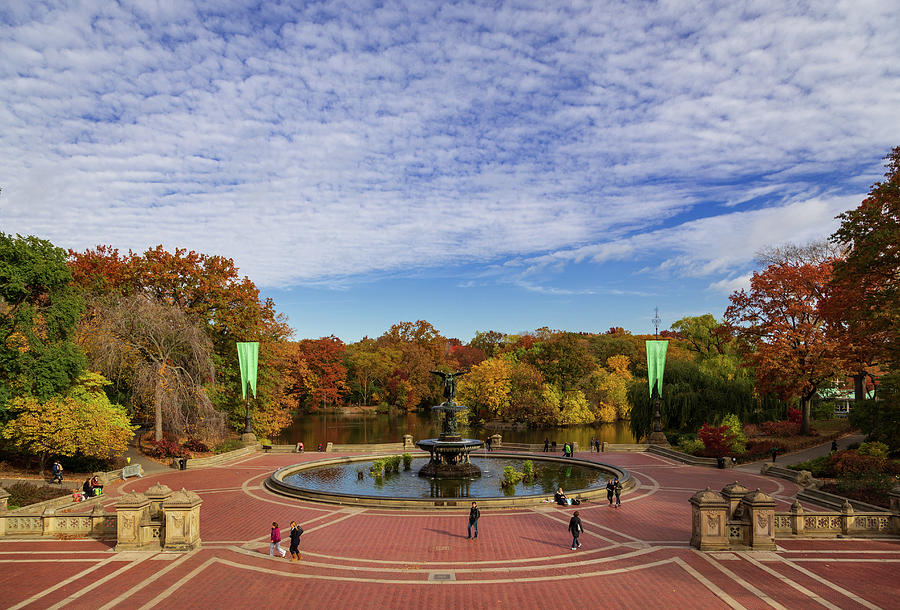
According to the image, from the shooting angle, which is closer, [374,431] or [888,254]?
[888,254]

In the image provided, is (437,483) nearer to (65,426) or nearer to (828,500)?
(828,500)

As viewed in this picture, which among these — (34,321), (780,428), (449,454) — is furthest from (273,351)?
(780,428)

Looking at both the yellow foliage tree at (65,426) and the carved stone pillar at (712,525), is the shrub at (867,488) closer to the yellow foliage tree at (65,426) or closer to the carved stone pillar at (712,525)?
the carved stone pillar at (712,525)

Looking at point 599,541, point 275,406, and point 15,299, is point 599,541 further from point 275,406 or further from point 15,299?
point 275,406

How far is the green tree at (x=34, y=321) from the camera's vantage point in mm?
26297

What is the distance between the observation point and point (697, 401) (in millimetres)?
42094

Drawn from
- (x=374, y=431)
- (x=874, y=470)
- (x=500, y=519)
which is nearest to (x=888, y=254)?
(x=874, y=470)

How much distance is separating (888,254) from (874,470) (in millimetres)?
9798

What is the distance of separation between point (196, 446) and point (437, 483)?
18.9 meters

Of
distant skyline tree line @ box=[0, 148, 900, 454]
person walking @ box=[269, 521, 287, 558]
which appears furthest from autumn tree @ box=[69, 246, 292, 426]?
person walking @ box=[269, 521, 287, 558]

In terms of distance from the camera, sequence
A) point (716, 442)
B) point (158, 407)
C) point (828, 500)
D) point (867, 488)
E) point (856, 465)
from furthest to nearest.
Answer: point (158, 407) → point (716, 442) → point (856, 465) → point (867, 488) → point (828, 500)

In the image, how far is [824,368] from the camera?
3500 cm

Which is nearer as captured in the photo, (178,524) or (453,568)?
(453,568)

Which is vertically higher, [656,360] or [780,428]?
[656,360]
